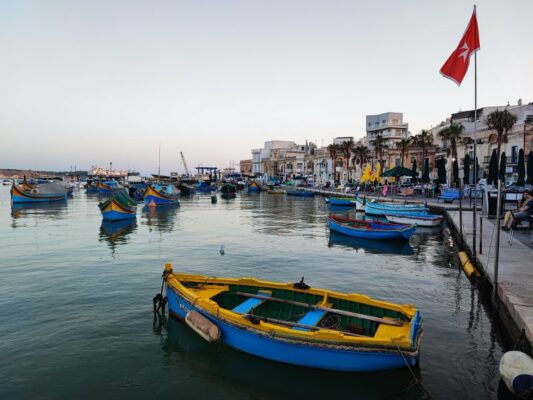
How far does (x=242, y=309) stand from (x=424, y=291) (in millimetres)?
8805

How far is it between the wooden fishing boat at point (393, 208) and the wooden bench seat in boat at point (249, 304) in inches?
1127

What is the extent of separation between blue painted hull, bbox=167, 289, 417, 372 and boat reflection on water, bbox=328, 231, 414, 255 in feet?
54.6

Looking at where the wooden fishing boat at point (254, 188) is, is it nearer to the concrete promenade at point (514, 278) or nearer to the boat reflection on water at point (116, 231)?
the boat reflection on water at point (116, 231)

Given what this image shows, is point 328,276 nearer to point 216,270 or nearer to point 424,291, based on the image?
point 424,291

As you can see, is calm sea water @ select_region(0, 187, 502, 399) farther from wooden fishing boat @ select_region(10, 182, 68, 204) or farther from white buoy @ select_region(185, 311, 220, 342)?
wooden fishing boat @ select_region(10, 182, 68, 204)

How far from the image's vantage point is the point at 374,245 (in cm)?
2680

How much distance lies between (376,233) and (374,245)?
1.02 m

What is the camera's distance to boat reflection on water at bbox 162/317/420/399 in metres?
8.31

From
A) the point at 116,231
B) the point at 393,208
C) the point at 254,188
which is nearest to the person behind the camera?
the point at 116,231

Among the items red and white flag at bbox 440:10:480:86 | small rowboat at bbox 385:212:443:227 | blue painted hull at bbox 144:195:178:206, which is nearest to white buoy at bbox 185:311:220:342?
red and white flag at bbox 440:10:480:86

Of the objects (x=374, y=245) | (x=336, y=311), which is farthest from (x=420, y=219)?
(x=336, y=311)

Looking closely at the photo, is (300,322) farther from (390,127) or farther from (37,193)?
(390,127)

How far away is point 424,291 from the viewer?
51.5 feet

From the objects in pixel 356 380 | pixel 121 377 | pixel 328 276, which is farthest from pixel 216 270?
pixel 356 380
